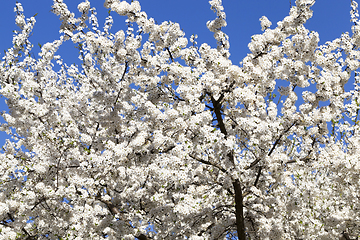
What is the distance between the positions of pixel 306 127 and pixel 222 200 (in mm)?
3580

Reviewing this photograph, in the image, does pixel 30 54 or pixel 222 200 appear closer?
pixel 222 200

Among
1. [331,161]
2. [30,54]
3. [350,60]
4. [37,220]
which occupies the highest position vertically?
[30,54]

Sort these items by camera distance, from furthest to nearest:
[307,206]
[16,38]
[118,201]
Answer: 1. [307,206]
2. [16,38]
3. [118,201]

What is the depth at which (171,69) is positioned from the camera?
9727 millimetres

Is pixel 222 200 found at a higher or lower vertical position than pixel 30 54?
lower

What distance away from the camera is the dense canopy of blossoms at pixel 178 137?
893 cm

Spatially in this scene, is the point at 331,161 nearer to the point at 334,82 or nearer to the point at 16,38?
the point at 334,82

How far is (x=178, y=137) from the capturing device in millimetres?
9352

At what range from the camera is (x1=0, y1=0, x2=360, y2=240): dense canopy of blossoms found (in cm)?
893

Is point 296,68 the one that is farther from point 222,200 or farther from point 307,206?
point 307,206

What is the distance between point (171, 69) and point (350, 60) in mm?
5992

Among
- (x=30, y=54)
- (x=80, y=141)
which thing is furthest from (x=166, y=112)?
(x=30, y=54)

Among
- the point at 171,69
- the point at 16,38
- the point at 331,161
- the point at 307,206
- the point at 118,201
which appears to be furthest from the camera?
the point at 307,206

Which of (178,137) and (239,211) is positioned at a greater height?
(178,137)
